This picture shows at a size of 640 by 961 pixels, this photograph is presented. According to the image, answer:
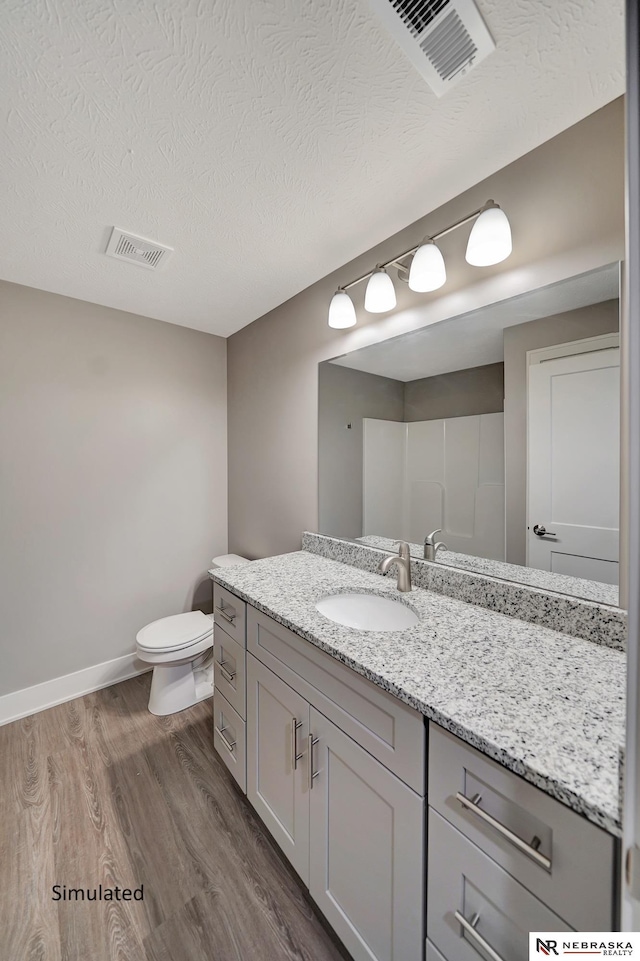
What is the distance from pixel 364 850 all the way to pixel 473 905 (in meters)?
0.30

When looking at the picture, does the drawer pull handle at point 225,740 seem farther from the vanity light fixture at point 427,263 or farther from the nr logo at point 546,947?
the vanity light fixture at point 427,263

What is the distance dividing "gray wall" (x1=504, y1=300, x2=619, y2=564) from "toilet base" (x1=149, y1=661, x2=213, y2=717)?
6.03 ft

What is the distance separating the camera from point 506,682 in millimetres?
804

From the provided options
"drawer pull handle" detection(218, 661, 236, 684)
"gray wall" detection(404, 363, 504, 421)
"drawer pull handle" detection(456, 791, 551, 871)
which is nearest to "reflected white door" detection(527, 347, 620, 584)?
"gray wall" detection(404, 363, 504, 421)

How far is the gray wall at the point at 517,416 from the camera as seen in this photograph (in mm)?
1172

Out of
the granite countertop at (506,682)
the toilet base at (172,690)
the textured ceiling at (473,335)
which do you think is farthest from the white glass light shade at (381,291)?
the toilet base at (172,690)

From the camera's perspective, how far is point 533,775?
58 centimetres

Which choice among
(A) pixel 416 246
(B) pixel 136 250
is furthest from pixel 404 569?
(B) pixel 136 250

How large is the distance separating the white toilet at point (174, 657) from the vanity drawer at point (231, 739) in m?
0.44

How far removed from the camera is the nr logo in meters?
0.57

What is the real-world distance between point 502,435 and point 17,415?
2.41 metres

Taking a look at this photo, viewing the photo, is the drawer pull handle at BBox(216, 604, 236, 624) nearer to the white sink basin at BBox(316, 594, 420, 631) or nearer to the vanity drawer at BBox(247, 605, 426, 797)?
the vanity drawer at BBox(247, 605, 426, 797)

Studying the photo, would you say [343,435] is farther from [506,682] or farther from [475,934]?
[475,934]

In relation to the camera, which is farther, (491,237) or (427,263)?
(427,263)
